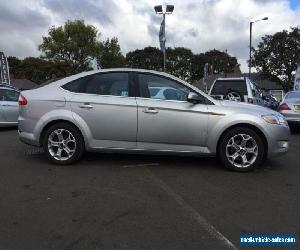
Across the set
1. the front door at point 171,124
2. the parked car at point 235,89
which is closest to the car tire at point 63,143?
the front door at point 171,124

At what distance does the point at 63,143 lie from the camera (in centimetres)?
713

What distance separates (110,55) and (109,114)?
70.0 metres

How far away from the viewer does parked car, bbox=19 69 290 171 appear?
273 inches

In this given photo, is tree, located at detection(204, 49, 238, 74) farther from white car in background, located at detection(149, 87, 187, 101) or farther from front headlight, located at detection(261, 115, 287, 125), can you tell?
white car in background, located at detection(149, 87, 187, 101)

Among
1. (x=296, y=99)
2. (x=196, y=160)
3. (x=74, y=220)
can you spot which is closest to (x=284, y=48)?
(x=296, y=99)

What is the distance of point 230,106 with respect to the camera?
7027 mm

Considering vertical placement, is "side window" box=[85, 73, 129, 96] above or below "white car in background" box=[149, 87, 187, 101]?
above

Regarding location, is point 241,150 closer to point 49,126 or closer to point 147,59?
point 49,126

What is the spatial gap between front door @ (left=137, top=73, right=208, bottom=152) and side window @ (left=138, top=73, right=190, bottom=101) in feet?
0.22

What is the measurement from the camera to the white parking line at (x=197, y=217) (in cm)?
409

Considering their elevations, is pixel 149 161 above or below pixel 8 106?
below

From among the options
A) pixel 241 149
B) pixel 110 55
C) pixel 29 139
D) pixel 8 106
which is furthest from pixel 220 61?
pixel 29 139

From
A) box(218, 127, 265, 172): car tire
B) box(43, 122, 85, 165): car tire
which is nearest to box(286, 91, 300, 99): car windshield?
box(218, 127, 265, 172): car tire

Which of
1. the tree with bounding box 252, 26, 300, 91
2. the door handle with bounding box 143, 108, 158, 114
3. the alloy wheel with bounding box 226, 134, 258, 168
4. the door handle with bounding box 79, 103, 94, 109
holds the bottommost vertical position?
the alloy wheel with bounding box 226, 134, 258, 168
